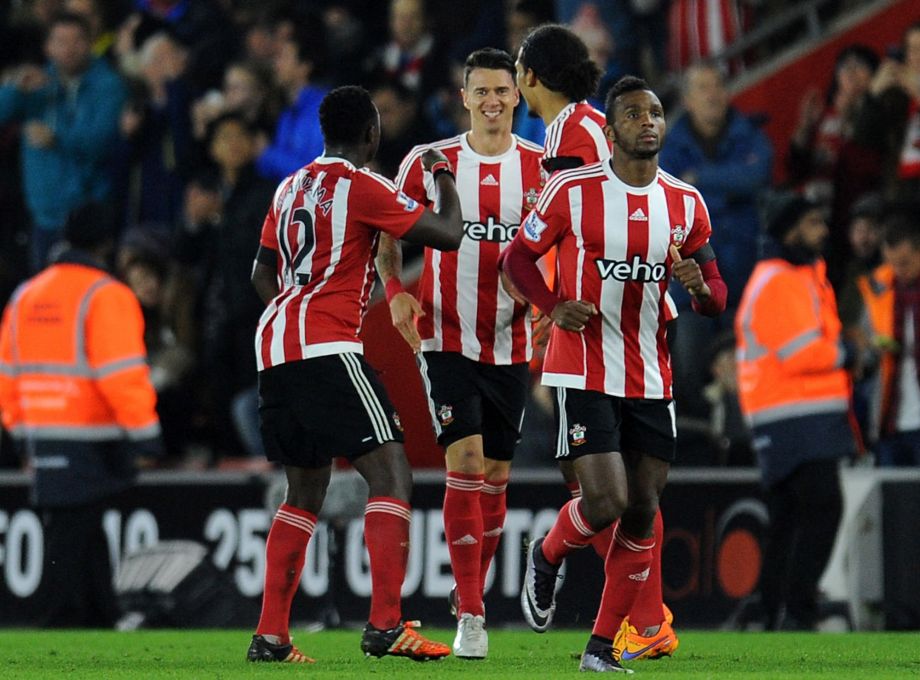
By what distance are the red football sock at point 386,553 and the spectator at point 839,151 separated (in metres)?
6.02

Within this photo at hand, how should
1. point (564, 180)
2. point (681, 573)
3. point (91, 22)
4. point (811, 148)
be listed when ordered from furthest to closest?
point (91, 22), point (811, 148), point (681, 573), point (564, 180)

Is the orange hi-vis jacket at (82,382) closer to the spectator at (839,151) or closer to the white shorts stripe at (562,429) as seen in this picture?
the white shorts stripe at (562,429)

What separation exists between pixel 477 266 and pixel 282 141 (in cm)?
540

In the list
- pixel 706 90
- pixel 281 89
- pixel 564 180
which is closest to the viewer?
pixel 564 180

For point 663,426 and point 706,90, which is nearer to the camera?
point 663,426

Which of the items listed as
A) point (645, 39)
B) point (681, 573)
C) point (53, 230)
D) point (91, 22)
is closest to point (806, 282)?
point (681, 573)

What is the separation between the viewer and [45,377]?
1109 cm

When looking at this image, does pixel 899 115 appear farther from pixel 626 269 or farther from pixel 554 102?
pixel 626 269

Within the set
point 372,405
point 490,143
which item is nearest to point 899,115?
point 490,143

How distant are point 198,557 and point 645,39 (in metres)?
5.40

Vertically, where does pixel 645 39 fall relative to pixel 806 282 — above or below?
above

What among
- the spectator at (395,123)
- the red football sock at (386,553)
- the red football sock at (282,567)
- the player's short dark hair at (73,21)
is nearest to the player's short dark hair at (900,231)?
the spectator at (395,123)

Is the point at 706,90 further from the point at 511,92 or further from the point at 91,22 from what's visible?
the point at 91,22

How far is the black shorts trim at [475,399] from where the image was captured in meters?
8.30
